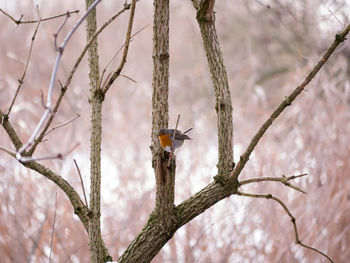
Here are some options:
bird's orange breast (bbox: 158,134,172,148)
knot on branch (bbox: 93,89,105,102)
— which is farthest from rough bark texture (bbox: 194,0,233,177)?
knot on branch (bbox: 93,89,105,102)

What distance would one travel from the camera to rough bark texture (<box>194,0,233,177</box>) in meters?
0.96

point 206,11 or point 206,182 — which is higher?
point 206,182

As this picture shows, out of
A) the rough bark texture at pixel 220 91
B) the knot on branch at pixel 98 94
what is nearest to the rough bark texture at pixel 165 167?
the rough bark texture at pixel 220 91

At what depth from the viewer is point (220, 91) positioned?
38.7 inches

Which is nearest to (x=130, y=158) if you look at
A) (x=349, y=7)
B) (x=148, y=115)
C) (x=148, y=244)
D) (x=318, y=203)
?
(x=148, y=115)

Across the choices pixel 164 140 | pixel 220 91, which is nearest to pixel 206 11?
pixel 220 91

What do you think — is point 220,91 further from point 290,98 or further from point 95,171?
point 95,171

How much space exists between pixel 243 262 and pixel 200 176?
58 cm

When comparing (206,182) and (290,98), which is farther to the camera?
(206,182)

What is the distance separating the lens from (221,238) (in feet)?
6.61

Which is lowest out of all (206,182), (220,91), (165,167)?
(165,167)

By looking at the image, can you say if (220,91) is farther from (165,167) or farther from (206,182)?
(206,182)

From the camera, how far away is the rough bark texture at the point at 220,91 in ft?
3.15

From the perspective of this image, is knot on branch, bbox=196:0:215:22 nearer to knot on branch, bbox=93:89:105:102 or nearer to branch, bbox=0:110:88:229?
knot on branch, bbox=93:89:105:102
